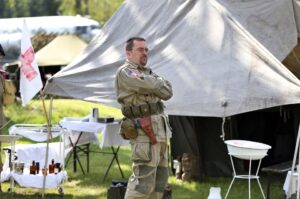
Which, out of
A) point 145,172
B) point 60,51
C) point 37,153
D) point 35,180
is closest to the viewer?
point 145,172

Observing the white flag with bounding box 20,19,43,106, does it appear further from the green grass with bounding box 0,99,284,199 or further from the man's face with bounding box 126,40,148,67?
the man's face with bounding box 126,40,148,67

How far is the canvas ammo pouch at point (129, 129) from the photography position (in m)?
6.42

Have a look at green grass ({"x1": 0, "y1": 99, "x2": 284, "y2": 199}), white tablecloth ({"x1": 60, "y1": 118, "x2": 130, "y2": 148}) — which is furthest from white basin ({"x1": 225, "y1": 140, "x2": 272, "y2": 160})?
white tablecloth ({"x1": 60, "y1": 118, "x2": 130, "y2": 148})

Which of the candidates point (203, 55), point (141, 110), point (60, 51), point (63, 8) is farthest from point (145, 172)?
point (63, 8)

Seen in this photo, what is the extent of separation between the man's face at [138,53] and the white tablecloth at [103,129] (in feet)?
9.26

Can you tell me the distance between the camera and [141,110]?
6410mm

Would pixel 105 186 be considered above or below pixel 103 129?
below

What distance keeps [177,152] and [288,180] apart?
95.9 inches

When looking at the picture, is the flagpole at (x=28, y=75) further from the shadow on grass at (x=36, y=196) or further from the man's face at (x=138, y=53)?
the man's face at (x=138, y=53)

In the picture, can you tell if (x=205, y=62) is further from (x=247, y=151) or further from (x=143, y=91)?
(x=143, y=91)

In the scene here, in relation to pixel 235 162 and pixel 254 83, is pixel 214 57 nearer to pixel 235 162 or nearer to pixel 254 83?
pixel 254 83

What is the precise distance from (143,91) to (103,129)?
2859 millimetres

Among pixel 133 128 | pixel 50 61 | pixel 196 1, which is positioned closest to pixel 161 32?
pixel 196 1

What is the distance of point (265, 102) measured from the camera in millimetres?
7277
